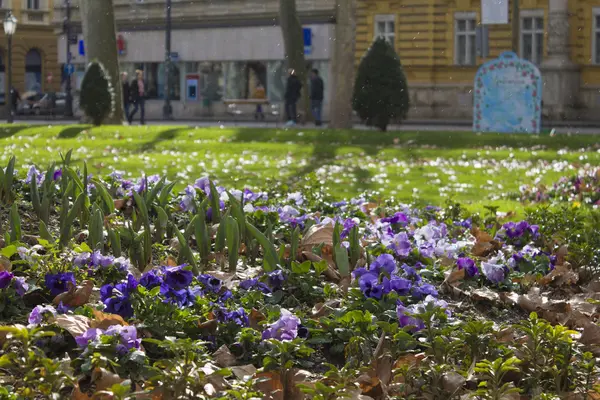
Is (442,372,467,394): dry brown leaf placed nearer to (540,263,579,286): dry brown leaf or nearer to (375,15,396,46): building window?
(540,263,579,286): dry brown leaf

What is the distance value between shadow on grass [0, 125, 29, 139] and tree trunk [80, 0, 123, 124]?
2.02 m

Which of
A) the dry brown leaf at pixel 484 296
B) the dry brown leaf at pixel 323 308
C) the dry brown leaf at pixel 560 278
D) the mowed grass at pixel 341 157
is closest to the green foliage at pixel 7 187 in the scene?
the dry brown leaf at pixel 323 308

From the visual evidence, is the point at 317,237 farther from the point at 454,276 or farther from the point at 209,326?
the point at 209,326

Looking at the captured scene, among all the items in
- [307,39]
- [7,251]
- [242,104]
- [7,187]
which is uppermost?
[307,39]

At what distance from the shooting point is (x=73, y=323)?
3.57 metres

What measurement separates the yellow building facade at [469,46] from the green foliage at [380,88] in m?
10.5

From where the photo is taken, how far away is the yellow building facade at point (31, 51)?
194 ft

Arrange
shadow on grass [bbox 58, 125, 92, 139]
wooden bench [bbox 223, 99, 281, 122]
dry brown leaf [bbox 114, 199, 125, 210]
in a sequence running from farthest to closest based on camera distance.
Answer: wooden bench [bbox 223, 99, 281, 122]
shadow on grass [bbox 58, 125, 92, 139]
dry brown leaf [bbox 114, 199, 125, 210]

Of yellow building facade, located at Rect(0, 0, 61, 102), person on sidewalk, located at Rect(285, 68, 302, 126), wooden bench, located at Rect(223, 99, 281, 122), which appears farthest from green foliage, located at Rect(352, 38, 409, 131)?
yellow building facade, located at Rect(0, 0, 61, 102)

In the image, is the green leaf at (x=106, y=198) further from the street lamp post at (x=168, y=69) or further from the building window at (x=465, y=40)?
the street lamp post at (x=168, y=69)

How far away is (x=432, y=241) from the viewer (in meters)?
5.57

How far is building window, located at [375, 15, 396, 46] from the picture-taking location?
41875 mm

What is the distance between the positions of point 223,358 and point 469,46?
3757 cm

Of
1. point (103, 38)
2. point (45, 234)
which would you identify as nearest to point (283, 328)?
point (45, 234)
